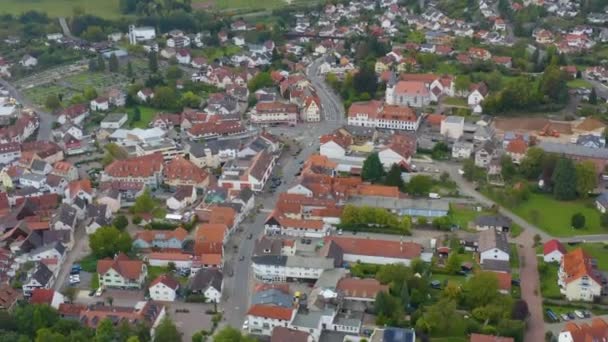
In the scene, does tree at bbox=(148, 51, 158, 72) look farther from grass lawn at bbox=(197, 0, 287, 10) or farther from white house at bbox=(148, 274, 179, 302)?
white house at bbox=(148, 274, 179, 302)

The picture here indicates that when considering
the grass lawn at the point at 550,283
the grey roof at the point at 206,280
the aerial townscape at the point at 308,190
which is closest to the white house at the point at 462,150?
the aerial townscape at the point at 308,190

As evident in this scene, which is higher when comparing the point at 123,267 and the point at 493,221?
the point at 493,221

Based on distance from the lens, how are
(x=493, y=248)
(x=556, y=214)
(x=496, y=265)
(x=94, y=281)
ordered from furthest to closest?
(x=556, y=214) < (x=493, y=248) < (x=94, y=281) < (x=496, y=265)

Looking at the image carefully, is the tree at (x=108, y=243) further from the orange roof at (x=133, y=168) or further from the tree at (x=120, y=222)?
the orange roof at (x=133, y=168)

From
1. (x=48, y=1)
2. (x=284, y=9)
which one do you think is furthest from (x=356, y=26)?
(x=48, y=1)

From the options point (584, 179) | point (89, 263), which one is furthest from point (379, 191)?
point (89, 263)

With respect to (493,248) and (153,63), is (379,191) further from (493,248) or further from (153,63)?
(153,63)

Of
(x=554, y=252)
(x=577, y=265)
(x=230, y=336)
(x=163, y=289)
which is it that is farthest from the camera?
(x=554, y=252)

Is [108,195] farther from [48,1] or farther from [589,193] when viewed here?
[48,1]
